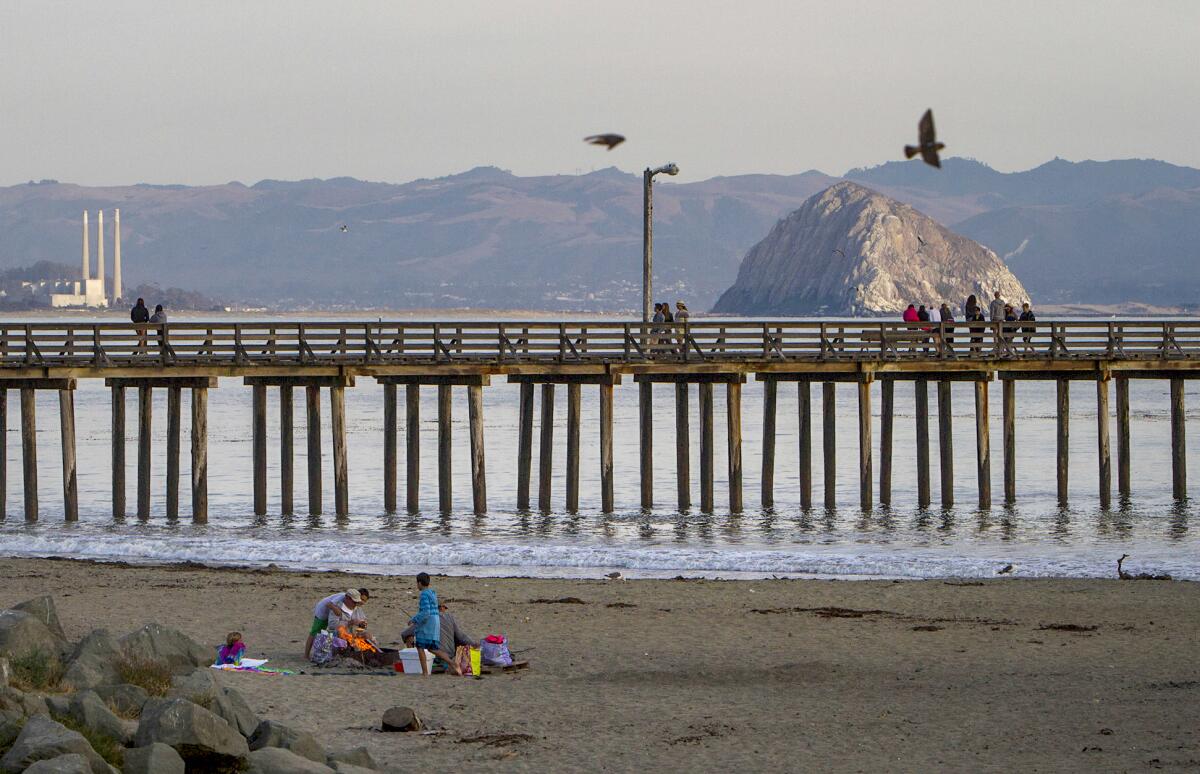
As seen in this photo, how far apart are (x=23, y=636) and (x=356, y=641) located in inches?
178

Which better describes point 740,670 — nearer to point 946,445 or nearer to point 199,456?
point 199,456

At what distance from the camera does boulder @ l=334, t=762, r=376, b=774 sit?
46.0ft

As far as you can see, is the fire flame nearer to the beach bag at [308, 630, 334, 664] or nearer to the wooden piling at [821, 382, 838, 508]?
the beach bag at [308, 630, 334, 664]

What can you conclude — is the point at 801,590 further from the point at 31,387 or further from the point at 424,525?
the point at 31,387

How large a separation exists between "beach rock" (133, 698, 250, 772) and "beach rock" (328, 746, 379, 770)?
0.83 metres

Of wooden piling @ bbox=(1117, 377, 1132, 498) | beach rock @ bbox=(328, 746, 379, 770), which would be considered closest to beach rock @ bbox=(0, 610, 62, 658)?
beach rock @ bbox=(328, 746, 379, 770)

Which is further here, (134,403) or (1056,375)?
(134,403)

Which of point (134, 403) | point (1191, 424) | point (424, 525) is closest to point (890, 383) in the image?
point (424, 525)

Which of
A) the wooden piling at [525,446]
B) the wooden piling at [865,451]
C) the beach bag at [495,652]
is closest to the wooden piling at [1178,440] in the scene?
the wooden piling at [865,451]

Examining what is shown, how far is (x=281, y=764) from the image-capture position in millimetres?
13734

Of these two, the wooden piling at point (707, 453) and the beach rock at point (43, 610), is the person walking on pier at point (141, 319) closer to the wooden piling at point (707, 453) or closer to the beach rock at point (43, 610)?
the wooden piling at point (707, 453)

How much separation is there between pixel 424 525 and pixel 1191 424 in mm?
48212

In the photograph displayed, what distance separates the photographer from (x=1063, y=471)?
1594 inches

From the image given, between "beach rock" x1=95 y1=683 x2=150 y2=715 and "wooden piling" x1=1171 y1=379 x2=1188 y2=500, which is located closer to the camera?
"beach rock" x1=95 y1=683 x2=150 y2=715
